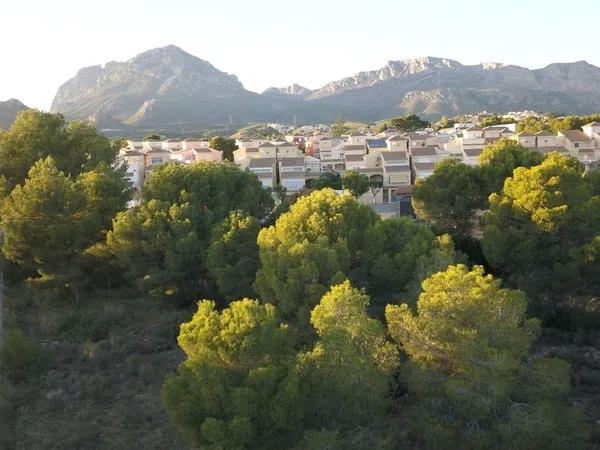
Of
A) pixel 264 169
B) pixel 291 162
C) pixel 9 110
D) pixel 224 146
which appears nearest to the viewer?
pixel 264 169

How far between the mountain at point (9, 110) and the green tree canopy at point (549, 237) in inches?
3292

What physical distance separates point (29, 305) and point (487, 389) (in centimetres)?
1608

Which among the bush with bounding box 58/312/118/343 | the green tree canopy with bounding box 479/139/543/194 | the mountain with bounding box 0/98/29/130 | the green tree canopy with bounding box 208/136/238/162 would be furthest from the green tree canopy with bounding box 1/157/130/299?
the mountain with bounding box 0/98/29/130

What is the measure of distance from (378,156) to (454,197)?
23194mm

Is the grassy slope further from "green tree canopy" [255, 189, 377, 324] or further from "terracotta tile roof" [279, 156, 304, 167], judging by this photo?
"terracotta tile roof" [279, 156, 304, 167]

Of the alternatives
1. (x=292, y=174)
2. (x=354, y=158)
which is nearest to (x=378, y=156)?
(x=354, y=158)

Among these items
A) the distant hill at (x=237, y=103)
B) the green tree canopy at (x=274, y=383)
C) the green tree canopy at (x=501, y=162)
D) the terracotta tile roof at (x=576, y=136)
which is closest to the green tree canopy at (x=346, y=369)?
the green tree canopy at (x=274, y=383)

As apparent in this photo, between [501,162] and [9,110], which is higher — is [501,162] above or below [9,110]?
below

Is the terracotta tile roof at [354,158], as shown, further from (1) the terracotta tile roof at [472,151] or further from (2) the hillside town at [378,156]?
(1) the terracotta tile roof at [472,151]

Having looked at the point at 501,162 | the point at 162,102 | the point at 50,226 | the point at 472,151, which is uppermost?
the point at 162,102

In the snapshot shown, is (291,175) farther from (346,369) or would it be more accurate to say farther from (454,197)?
(346,369)

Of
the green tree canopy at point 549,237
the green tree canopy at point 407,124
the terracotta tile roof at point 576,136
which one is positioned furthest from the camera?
the green tree canopy at point 407,124

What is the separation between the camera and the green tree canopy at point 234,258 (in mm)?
16766

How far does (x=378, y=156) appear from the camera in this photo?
45.5 metres
